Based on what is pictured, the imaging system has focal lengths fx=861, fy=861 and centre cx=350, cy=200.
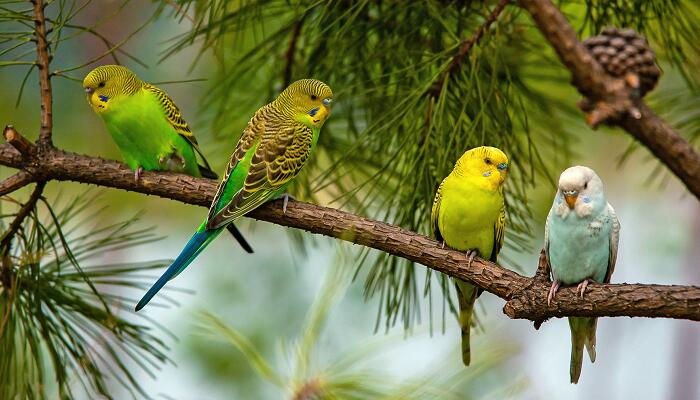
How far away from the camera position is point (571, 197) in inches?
72.3

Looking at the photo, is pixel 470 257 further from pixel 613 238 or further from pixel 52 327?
pixel 52 327

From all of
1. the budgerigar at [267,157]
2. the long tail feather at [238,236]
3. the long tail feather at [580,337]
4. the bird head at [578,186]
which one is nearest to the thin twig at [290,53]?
the budgerigar at [267,157]

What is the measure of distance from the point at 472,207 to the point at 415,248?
277 millimetres

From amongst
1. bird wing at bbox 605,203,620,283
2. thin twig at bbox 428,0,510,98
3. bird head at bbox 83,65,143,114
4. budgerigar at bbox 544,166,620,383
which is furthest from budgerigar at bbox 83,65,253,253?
bird wing at bbox 605,203,620,283

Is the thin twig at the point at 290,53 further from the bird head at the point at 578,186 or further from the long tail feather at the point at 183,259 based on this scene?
the bird head at the point at 578,186

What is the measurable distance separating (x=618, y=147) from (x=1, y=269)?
6295mm

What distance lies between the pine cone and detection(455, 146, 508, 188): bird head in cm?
79

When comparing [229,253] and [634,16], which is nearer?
[634,16]

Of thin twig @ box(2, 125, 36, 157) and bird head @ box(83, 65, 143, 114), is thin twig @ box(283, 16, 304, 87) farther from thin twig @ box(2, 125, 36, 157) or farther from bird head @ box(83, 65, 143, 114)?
thin twig @ box(2, 125, 36, 157)

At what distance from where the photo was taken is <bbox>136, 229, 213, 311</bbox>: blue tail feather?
1839 millimetres

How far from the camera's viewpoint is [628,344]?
6176mm

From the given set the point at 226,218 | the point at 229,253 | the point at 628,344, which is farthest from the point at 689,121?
the point at 229,253

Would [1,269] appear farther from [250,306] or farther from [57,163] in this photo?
[250,306]

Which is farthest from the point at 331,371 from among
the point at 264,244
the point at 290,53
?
the point at 264,244
